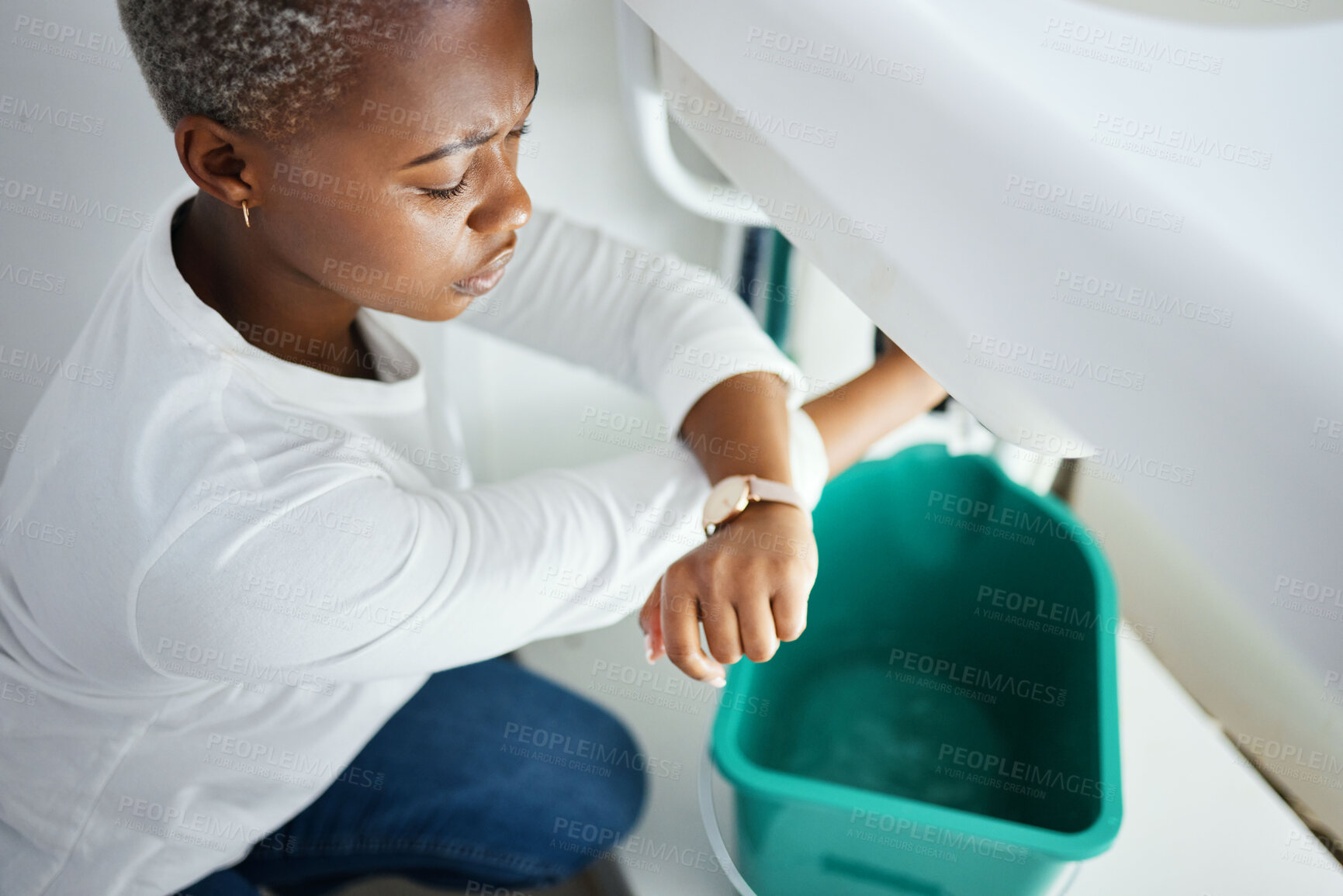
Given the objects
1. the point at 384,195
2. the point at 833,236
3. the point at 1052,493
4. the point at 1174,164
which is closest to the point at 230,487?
the point at 384,195

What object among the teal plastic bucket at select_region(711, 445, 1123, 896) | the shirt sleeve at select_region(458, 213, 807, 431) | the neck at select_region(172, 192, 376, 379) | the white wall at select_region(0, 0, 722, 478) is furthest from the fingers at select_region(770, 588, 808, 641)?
the white wall at select_region(0, 0, 722, 478)

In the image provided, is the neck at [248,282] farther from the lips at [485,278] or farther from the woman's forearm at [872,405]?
the woman's forearm at [872,405]

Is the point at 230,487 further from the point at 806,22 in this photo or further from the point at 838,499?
the point at 838,499

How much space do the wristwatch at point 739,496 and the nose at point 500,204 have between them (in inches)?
7.5

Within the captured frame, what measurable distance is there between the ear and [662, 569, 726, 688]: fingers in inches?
11.5

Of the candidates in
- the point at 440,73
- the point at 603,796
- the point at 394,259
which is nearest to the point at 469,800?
the point at 603,796

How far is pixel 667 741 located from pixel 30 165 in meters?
0.68

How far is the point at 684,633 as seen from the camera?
1.60 feet

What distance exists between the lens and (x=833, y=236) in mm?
443

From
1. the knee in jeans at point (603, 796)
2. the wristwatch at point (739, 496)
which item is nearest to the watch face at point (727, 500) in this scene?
the wristwatch at point (739, 496)

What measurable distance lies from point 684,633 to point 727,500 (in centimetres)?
9

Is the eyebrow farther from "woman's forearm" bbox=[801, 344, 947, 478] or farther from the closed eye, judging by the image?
"woman's forearm" bbox=[801, 344, 947, 478]

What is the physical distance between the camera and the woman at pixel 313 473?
0.45 metres

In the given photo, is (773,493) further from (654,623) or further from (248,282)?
(248,282)
